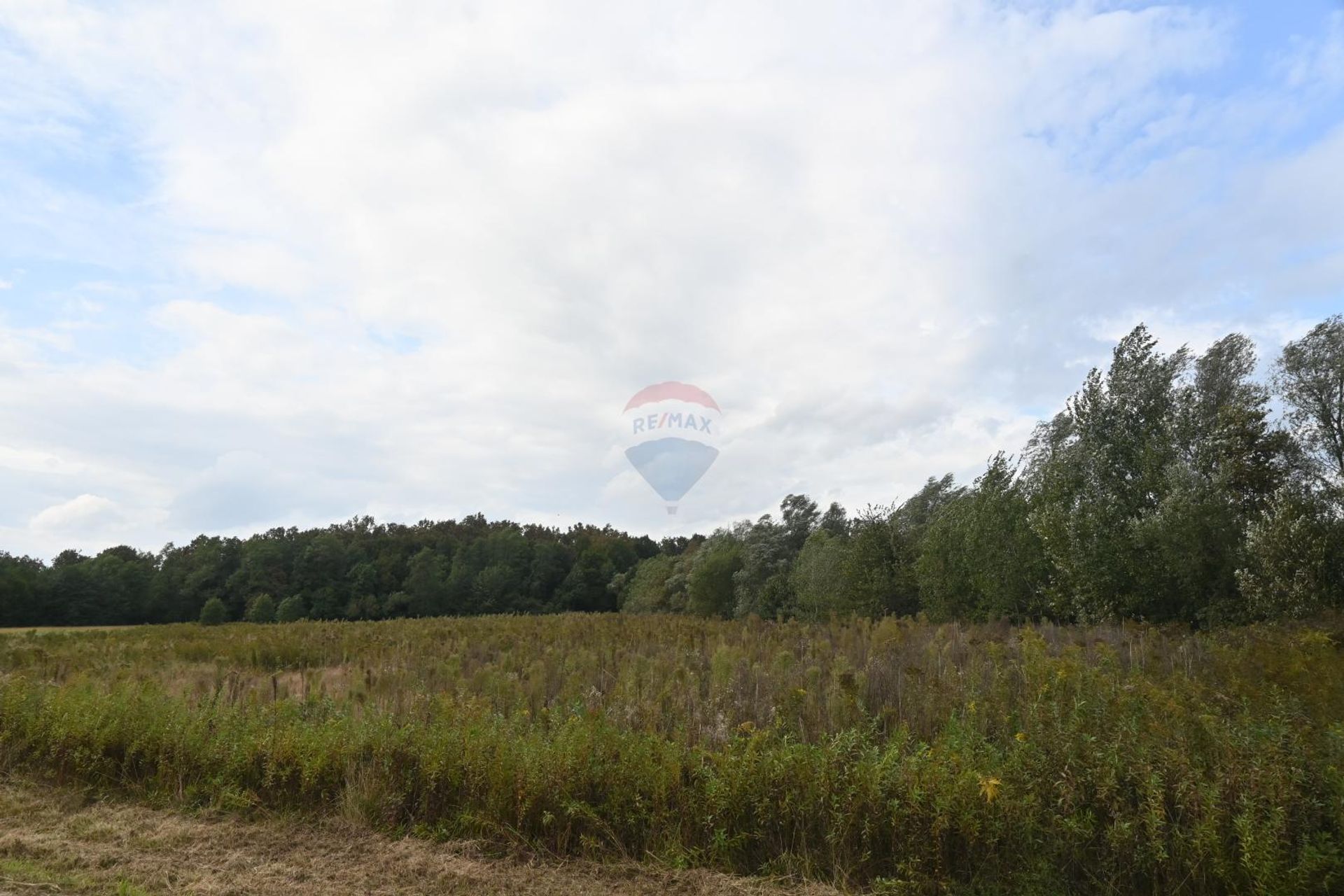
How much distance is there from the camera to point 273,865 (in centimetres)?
518

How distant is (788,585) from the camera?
4441cm

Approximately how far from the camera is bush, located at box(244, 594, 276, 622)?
2234 inches

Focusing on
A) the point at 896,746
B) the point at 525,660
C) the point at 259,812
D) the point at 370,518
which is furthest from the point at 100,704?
the point at 370,518

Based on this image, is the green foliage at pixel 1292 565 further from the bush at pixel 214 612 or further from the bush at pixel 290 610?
the bush at pixel 214 612

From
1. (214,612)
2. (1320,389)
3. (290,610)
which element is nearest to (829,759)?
(1320,389)

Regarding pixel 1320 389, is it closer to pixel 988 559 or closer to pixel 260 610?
pixel 988 559

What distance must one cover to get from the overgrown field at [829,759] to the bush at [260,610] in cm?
5254

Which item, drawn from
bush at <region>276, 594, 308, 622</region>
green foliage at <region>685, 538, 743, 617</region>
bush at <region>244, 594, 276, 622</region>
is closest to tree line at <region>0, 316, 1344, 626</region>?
green foliage at <region>685, 538, 743, 617</region>

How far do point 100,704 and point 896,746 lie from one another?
26.5 ft

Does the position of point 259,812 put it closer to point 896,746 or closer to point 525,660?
point 896,746

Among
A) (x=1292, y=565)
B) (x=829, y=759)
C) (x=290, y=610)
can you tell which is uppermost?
(x=290, y=610)

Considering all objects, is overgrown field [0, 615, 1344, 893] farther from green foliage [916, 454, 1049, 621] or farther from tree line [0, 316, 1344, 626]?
green foliage [916, 454, 1049, 621]

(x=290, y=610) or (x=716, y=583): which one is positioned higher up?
(x=716, y=583)

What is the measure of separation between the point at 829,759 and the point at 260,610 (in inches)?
2443
